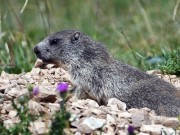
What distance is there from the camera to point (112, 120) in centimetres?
550

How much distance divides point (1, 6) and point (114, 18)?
2696mm

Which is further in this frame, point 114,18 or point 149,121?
point 114,18

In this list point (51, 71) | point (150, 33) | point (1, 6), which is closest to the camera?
point (51, 71)

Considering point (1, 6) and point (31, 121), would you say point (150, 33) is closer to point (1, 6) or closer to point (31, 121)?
point (1, 6)

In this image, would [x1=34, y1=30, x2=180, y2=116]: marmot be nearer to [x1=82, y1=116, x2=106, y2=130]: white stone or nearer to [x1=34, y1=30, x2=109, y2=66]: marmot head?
[x1=34, y1=30, x2=109, y2=66]: marmot head

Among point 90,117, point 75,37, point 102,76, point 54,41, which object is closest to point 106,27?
point 54,41

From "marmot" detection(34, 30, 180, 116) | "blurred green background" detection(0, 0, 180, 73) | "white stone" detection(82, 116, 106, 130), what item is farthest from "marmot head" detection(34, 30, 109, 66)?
"white stone" detection(82, 116, 106, 130)

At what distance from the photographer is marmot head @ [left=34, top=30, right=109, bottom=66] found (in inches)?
280

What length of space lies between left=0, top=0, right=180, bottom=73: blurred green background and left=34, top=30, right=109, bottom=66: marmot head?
2.47 ft

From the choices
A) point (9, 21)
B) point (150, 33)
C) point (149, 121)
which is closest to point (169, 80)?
point (149, 121)

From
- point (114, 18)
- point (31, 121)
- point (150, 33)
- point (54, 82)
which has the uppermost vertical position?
point (114, 18)

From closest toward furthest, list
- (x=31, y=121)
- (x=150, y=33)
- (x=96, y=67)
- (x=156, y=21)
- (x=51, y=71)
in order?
(x=31, y=121), (x=96, y=67), (x=51, y=71), (x=150, y=33), (x=156, y=21)

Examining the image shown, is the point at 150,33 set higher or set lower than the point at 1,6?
lower

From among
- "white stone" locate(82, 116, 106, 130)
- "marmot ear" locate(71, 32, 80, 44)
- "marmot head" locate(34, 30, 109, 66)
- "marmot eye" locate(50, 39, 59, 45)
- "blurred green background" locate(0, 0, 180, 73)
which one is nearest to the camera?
"white stone" locate(82, 116, 106, 130)
